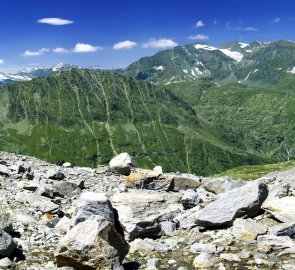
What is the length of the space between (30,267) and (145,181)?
62.1 ft

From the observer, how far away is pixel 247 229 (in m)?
18.0

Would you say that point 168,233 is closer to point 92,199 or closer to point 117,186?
point 92,199

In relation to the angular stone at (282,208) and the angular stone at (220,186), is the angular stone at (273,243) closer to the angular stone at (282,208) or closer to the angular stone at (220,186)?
the angular stone at (282,208)

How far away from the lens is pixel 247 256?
15.3m

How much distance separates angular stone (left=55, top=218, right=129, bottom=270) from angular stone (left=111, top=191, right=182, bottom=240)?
5463 mm

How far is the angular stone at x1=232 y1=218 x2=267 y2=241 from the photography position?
17.6m

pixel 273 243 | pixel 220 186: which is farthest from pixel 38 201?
pixel 273 243

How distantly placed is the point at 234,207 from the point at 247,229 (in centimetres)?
209

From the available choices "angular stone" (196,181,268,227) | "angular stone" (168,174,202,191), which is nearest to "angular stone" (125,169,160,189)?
"angular stone" (168,174,202,191)

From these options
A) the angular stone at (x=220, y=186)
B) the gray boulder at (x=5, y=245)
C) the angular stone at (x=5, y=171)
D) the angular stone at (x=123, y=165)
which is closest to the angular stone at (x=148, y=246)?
the gray boulder at (x=5, y=245)

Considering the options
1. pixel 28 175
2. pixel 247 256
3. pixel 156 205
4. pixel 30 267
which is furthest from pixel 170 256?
pixel 28 175

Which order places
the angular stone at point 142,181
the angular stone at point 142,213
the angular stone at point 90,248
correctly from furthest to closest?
the angular stone at point 142,181 → the angular stone at point 142,213 → the angular stone at point 90,248

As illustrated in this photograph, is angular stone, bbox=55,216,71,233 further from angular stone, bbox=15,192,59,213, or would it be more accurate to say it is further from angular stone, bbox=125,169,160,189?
angular stone, bbox=125,169,160,189

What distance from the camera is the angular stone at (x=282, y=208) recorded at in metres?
19.0
